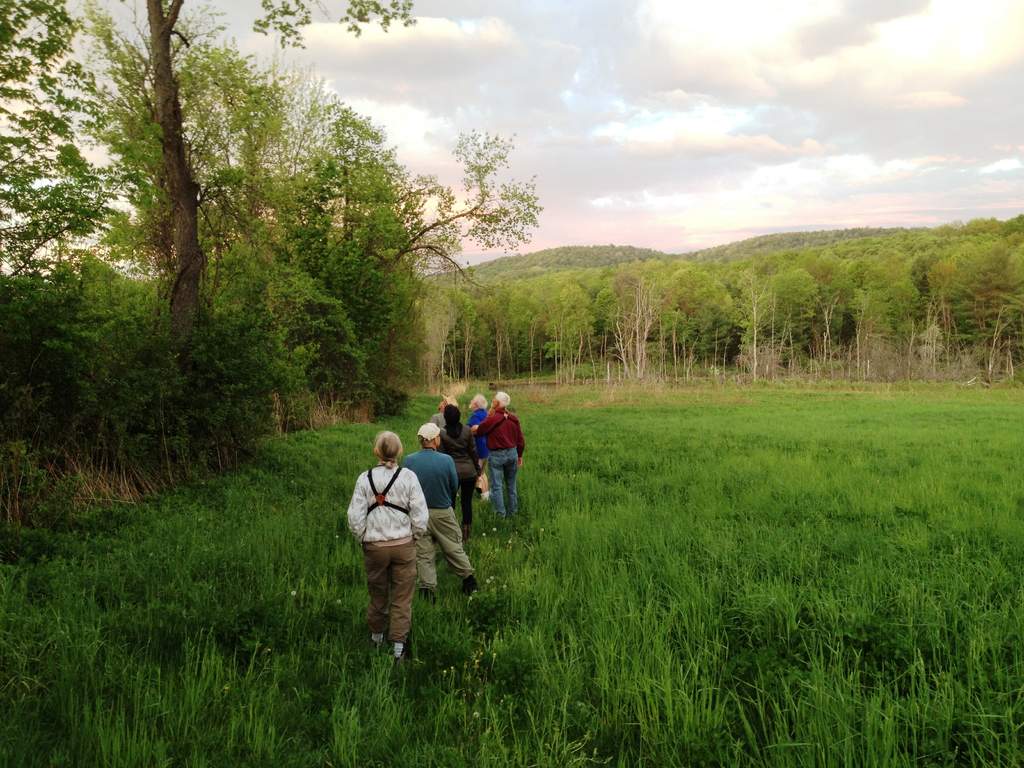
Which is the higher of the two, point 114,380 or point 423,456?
point 114,380

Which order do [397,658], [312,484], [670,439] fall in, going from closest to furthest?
[397,658]
[312,484]
[670,439]

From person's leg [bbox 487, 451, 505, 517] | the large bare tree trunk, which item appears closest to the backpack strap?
person's leg [bbox 487, 451, 505, 517]

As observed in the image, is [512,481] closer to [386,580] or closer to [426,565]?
[426,565]

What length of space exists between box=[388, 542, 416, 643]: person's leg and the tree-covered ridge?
45.5 meters

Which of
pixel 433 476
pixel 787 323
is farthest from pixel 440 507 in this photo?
pixel 787 323

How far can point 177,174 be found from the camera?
11180 mm

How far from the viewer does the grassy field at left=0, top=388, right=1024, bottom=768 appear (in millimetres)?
3131

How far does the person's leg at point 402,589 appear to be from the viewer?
14.7 ft

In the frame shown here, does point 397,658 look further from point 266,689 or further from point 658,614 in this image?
point 658,614

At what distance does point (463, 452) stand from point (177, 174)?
9.04 m

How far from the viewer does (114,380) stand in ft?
28.2

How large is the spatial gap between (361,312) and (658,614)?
20639 millimetres

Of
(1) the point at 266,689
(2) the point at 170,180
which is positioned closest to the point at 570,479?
(1) the point at 266,689

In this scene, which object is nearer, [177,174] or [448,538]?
[448,538]
